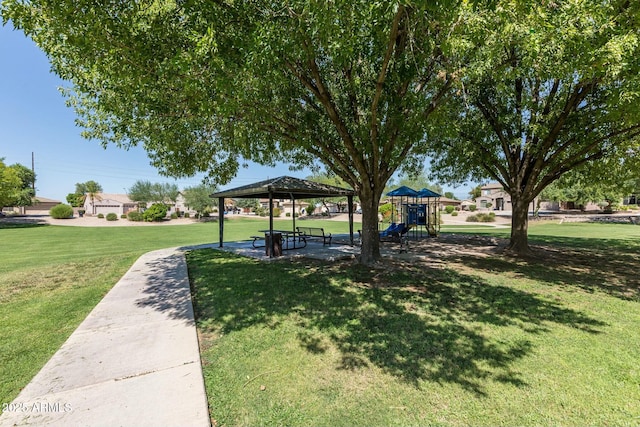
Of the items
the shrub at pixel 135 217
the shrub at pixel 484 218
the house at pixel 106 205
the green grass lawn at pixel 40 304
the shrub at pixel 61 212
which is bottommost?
the green grass lawn at pixel 40 304

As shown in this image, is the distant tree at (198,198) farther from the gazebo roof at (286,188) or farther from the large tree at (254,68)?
the large tree at (254,68)

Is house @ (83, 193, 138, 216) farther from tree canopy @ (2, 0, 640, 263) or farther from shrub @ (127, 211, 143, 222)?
tree canopy @ (2, 0, 640, 263)

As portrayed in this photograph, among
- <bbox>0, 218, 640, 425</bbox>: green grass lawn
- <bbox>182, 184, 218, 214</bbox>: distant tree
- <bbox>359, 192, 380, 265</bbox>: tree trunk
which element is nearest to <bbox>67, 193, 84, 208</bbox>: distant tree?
<bbox>182, 184, 218, 214</bbox>: distant tree

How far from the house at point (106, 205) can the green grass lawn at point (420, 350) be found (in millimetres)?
64288

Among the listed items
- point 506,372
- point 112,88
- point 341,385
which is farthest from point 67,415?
point 112,88

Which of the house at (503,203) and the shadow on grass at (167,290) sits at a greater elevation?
the house at (503,203)

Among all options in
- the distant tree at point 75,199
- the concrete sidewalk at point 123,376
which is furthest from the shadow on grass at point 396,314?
the distant tree at point 75,199

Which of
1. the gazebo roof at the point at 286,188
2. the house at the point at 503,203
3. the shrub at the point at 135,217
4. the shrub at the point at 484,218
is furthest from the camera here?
the house at the point at 503,203

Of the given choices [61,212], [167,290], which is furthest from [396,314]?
[61,212]

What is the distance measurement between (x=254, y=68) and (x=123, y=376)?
14.4ft

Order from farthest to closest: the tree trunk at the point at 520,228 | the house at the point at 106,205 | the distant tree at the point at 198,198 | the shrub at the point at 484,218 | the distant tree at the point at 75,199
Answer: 1. the distant tree at the point at 75,199
2. the house at the point at 106,205
3. the distant tree at the point at 198,198
4. the shrub at the point at 484,218
5. the tree trunk at the point at 520,228

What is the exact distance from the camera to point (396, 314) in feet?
16.7

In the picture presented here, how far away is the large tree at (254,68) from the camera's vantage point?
4.20 metres

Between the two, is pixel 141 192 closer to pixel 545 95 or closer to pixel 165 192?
pixel 165 192
